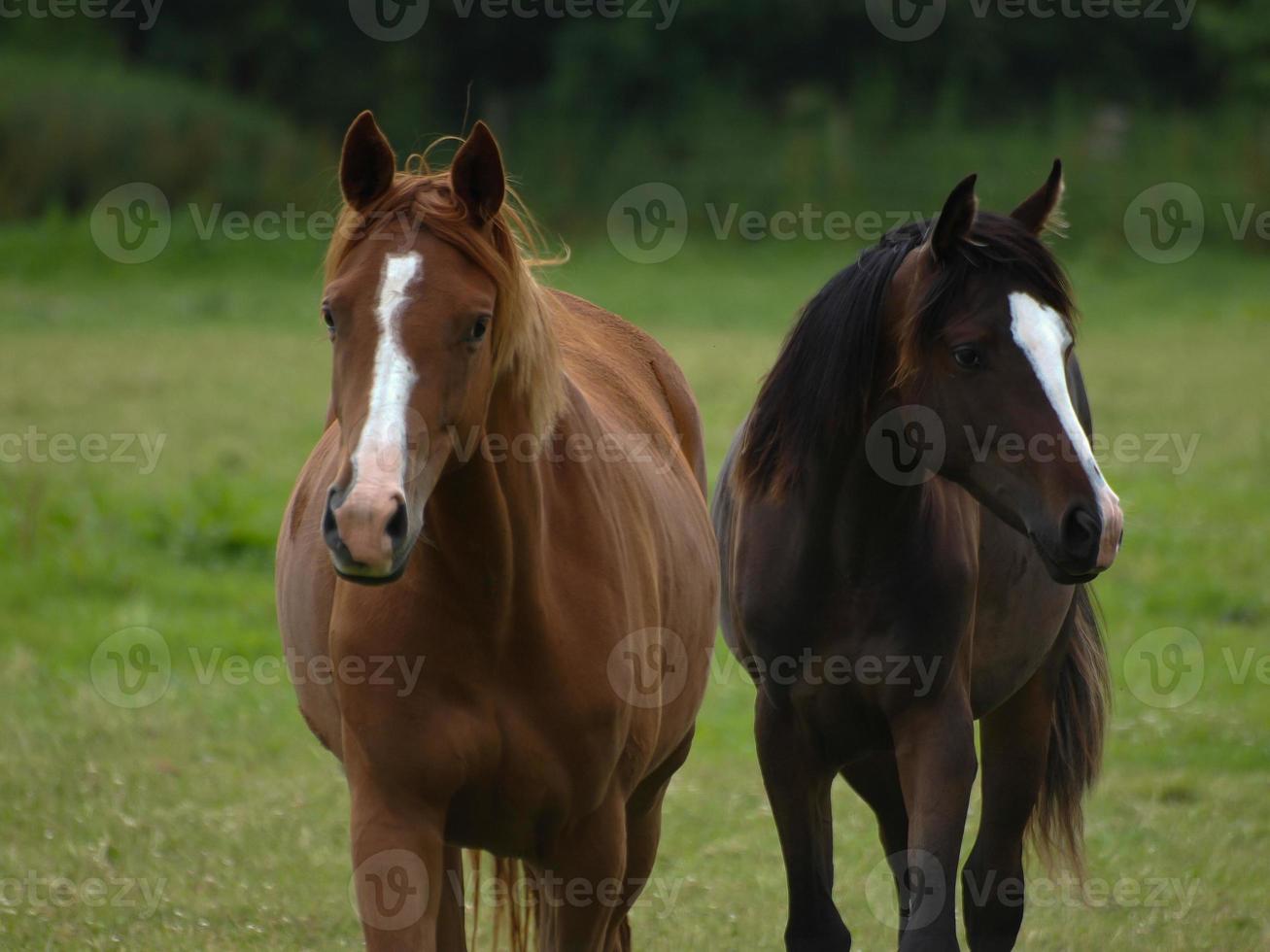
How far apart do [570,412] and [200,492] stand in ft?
22.0

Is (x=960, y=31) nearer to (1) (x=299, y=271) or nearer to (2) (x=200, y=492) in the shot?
(1) (x=299, y=271)

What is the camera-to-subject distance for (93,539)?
9008 mm

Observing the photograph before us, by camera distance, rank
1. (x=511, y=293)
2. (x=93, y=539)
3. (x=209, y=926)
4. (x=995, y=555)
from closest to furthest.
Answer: (x=511, y=293) → (x=995, y=555) → (x=209, y=926) → (x=93, y=539)

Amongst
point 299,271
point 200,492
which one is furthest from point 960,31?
point 200,492
